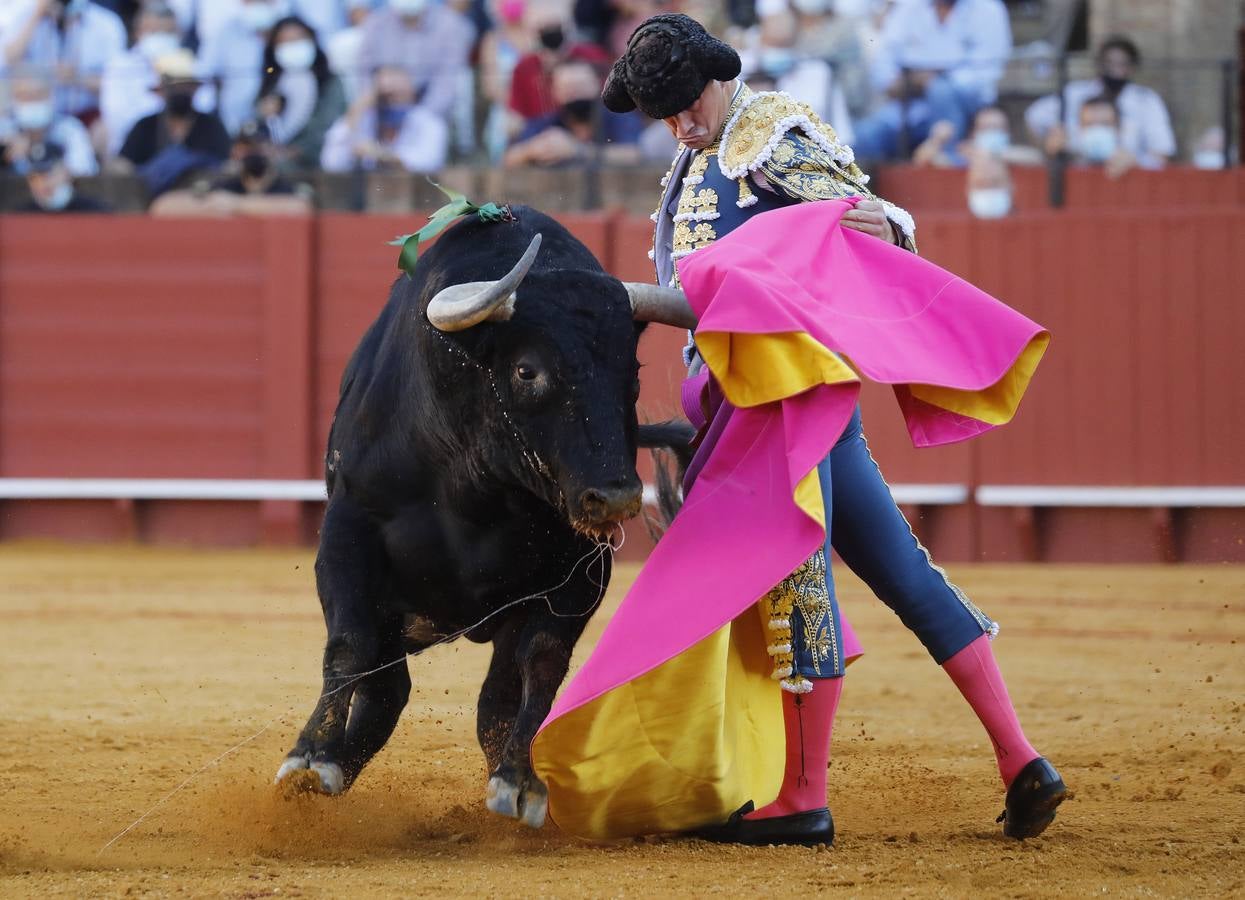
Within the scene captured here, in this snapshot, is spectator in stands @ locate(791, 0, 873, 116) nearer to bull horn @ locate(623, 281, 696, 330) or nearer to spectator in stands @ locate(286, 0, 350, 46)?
spectator in stands @ locate(286, 0, 350, 46)

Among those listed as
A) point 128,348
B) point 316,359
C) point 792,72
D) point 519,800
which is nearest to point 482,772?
point 519,800

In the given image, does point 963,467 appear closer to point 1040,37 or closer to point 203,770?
point 1040,37

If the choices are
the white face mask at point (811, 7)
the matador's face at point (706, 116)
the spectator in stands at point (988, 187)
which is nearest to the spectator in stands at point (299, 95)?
the white face mask at point (811, 7)

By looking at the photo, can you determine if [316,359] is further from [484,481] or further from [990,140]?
[484,481]

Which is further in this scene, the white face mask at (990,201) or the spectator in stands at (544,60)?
the spectator in stands at (544,60)

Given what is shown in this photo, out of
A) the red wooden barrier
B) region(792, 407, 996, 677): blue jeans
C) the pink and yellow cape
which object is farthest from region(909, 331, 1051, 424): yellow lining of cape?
the red wooden barrier

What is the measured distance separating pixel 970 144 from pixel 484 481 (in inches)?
209

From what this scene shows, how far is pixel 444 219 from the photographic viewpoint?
2779mm

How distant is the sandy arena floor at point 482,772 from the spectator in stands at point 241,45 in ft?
9.51

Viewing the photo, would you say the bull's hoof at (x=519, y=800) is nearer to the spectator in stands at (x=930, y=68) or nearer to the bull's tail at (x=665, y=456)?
the bull's tail at (x=665, y=456)

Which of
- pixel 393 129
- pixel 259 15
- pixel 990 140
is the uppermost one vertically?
pixel 259 15

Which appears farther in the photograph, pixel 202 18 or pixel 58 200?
pixel 202 18

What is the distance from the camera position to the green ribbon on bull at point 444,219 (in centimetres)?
276

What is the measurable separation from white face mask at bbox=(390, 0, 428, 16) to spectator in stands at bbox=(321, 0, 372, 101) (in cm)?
14
